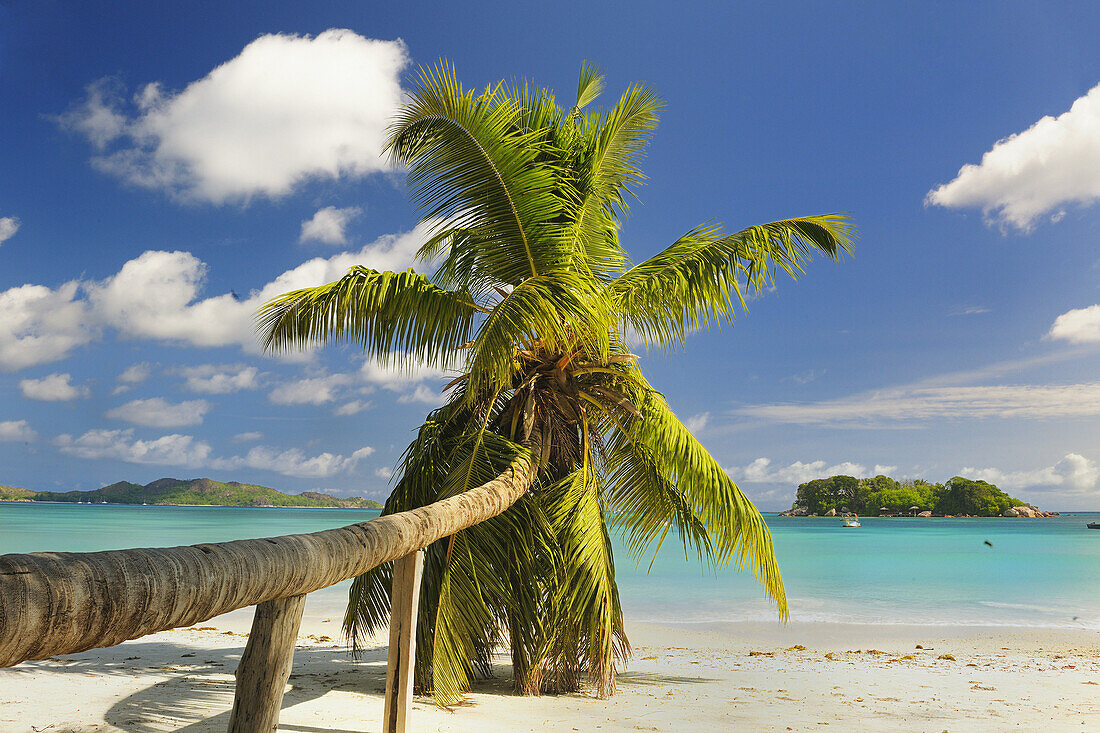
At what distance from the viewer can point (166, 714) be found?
5.44 metres

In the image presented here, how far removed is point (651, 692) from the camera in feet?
23.5

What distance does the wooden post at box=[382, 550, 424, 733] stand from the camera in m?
4.38

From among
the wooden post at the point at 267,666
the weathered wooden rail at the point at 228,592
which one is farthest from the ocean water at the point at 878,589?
the wooden post at the point at 267,666

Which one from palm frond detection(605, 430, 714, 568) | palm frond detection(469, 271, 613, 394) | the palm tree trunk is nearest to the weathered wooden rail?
the palm tree trunk

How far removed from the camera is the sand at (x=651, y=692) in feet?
18.2

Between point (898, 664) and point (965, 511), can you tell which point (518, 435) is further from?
point (965, 511)

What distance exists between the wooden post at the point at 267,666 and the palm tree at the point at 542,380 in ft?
8.36

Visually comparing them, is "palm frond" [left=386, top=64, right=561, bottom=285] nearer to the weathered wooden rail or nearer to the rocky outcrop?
the weathered wooden rail

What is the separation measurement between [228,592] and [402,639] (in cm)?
247

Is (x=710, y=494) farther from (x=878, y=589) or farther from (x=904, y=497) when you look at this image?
(x=904, y=497)

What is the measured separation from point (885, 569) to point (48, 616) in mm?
27631

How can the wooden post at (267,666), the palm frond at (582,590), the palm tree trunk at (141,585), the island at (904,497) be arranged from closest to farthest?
the palm tree trunk at (141,585), the wooden post at (267,666), the palm frond at (582,590), the island at (904,497)

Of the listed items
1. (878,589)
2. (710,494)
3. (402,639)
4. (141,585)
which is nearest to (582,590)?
(710,494)

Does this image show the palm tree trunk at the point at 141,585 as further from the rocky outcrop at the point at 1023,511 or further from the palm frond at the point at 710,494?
the rocky outcrop at the point at 1023,511
